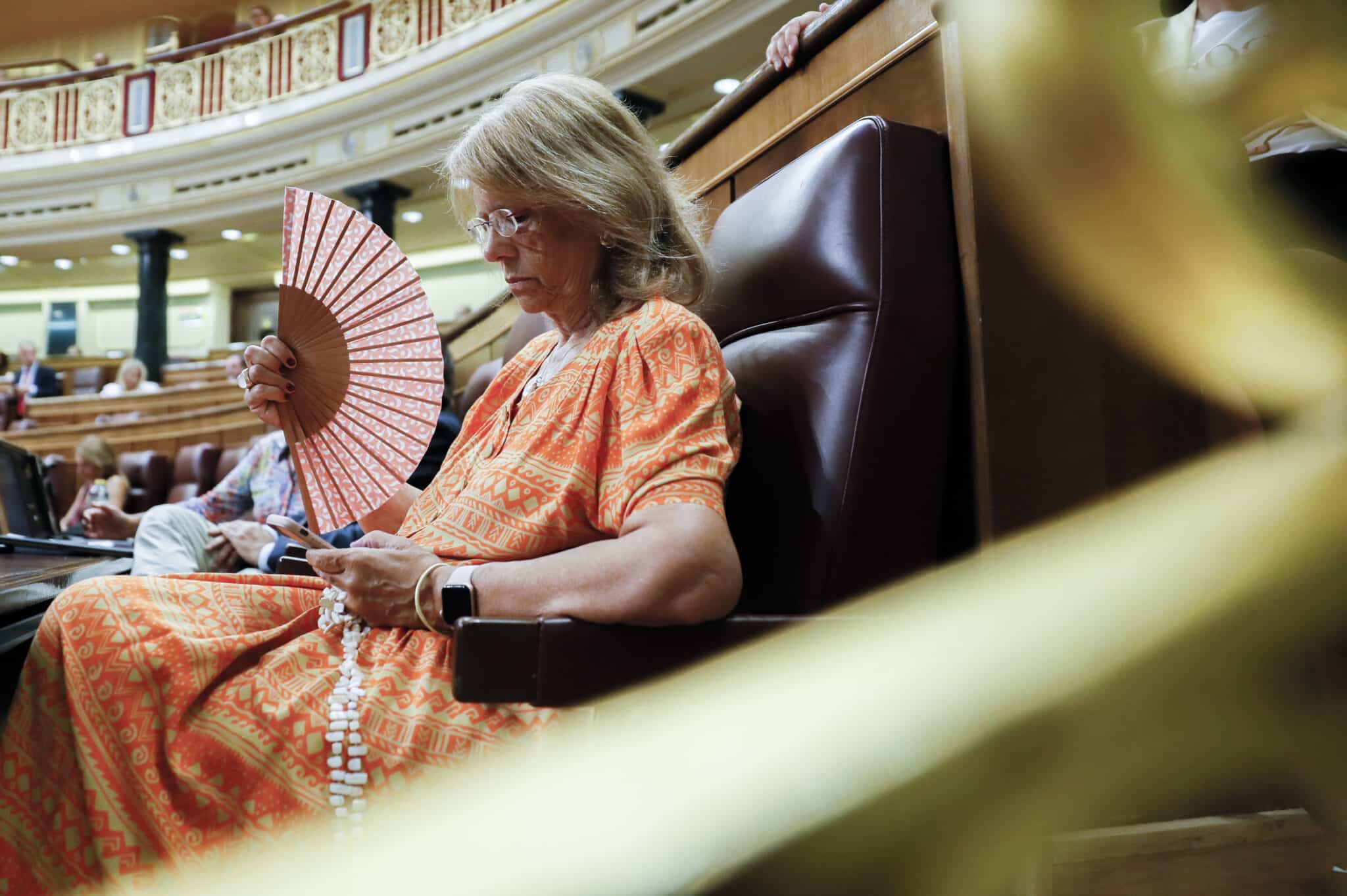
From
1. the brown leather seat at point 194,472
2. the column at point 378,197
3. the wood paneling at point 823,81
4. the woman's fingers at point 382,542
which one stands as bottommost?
the woman's fingers at point 382,542

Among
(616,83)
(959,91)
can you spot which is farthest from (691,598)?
(616,83)

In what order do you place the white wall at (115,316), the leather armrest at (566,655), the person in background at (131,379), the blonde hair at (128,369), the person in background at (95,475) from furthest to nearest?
the white wall at (115,316) < the blonde hair at (128,369) < the person in background at (131,379) < the person in background at (95,475) < the leather armrest at (566,655)

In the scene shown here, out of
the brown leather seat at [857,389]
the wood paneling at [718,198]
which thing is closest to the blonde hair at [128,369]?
the wood paneling at [718,198]

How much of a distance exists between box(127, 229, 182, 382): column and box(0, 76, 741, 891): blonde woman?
270 inches

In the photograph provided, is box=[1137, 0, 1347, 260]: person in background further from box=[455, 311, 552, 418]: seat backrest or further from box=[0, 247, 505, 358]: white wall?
box=[0, 247, 505, 358]: white wall

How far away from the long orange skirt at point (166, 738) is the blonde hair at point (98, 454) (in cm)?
359

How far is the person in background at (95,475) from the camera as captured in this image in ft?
11.8

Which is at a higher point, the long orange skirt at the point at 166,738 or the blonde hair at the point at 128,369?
the blonde hair at the point at 128,369

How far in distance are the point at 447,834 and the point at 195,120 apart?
7613mm

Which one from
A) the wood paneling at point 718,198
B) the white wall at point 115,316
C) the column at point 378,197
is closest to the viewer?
the wood paneling at point 718,198

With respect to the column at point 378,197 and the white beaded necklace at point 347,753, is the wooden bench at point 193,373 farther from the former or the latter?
the white beaded necklace at point 347,753

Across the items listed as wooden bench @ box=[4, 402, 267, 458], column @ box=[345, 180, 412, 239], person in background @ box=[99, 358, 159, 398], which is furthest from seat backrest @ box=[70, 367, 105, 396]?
column @ box=[345, 180, 412, 239]

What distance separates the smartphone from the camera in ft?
1.97

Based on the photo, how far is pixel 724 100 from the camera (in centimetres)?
116
